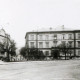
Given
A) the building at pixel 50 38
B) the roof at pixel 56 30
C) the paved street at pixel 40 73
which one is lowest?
the paved street at pixel 40 73

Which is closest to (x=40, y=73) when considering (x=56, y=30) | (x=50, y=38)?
(x=50, y=38)

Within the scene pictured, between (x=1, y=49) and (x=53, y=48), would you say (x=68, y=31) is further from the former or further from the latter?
(x=1, y=49)

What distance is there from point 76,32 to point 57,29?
728 centimetres

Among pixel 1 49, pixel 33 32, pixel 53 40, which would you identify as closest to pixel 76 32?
pixel 53 40

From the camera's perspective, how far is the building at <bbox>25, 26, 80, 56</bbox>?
82.0m

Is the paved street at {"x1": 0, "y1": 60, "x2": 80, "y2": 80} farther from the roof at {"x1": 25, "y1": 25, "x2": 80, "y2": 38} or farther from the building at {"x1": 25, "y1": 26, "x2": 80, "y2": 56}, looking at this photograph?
the roof at {"x1": 25, "y1": 25, "x2": 80, "y2": 38}

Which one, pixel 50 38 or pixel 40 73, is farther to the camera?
pixel 50 38

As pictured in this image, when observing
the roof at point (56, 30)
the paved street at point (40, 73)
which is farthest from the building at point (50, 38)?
the paved street at point (40, 73)

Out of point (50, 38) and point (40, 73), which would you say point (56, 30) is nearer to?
point (50, 38)

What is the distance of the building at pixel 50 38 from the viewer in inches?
3228

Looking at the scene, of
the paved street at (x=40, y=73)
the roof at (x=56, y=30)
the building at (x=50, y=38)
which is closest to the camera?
the paved street at (x=40, y=73)

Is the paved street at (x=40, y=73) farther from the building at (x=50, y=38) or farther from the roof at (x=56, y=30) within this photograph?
the roof at (x=56, y=30)

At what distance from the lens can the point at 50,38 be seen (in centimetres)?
8400

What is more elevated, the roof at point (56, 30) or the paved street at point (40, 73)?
the roof at point (56, 30)
